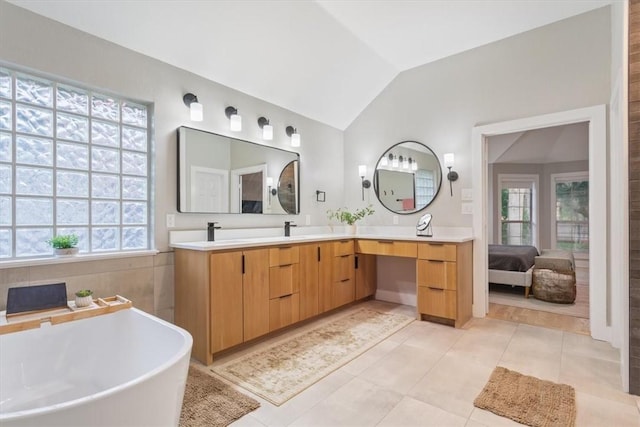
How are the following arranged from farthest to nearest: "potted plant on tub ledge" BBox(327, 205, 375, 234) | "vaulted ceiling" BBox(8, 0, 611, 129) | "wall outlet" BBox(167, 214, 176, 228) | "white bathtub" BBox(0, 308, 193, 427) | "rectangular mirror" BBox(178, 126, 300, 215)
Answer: "potted plant on tub ledge" BBox(327, 205, 375, 234) < "rectangular mirror" BBox(178, 126, 300, 215) < "wall outlet" BBox(167, 214, 176, 228) < "vaulted ceiling" BBox(8, 0, 611, 129) < "white bathtub" BBox(0, 308, 193, 427)

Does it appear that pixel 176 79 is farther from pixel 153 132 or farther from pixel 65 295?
pixel 65 295

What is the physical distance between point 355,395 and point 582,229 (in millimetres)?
7055

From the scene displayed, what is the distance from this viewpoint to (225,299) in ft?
8.16

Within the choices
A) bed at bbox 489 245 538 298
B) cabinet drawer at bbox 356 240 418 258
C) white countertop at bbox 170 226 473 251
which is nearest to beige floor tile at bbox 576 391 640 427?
white countertop at bbox 170 226 473 251

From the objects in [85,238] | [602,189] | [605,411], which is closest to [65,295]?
[85,238]

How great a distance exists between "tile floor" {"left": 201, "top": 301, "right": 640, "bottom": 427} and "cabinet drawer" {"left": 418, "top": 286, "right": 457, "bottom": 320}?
157mm

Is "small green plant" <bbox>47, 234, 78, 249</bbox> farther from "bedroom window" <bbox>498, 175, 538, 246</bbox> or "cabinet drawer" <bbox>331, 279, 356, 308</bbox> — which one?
"bedroom window" <bbox>498, 175, 538, 246</bbox>

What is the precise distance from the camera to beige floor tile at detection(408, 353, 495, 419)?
6.23 ft

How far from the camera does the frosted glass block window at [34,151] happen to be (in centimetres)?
208

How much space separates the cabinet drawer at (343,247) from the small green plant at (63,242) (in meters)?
2.25

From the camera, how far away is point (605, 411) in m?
1.82

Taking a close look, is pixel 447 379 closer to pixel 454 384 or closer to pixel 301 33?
pixel 454 384

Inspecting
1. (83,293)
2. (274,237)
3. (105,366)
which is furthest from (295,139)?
(105,366)

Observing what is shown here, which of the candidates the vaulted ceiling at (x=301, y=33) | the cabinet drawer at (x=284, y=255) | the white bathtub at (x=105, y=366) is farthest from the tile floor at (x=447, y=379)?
the vaulted ceiling at (x=301, y=33)
